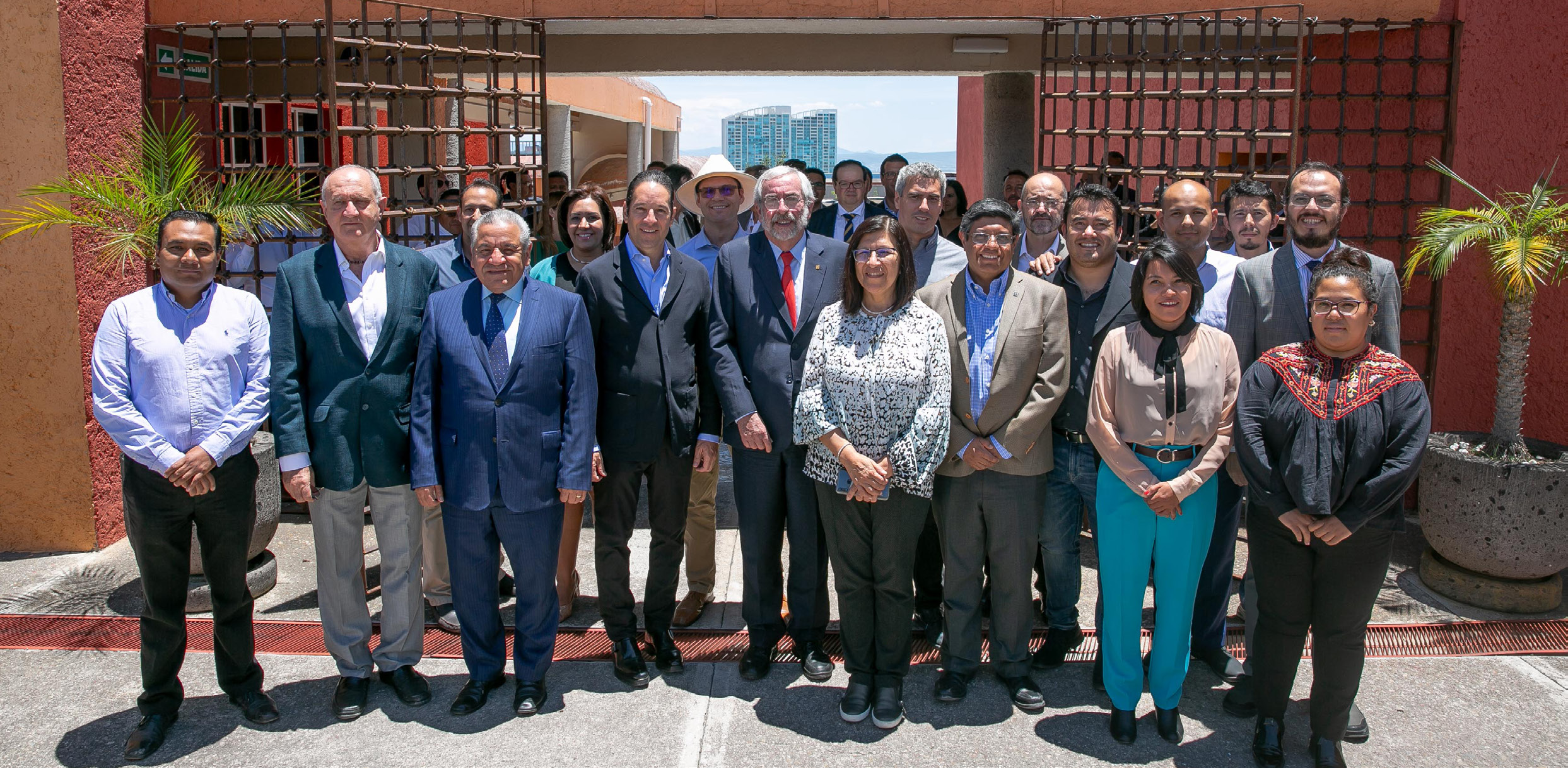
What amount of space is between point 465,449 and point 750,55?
542 centimetres

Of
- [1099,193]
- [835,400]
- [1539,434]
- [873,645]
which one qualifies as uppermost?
[1099,193]

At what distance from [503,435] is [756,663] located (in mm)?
1303

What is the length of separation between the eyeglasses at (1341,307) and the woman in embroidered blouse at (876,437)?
1.16m

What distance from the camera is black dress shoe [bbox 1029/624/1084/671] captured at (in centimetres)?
425

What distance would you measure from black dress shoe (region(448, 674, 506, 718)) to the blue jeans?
2.12m

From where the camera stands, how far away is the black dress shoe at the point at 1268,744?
354cm

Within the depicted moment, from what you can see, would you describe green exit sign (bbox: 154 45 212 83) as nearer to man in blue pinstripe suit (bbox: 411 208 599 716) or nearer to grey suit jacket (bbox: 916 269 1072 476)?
man in blue pinstripe suit (bbox: 411 208 599 716)

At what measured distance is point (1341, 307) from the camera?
333 cm

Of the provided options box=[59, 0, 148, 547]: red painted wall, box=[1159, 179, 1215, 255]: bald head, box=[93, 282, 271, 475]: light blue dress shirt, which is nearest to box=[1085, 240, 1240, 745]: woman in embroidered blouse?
box=[1159, 179, 1215, 255]: bald head

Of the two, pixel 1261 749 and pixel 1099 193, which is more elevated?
pixel 1099 193

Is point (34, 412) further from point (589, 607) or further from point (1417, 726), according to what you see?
point (1417, 726)

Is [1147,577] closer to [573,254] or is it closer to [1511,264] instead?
[1511,264]

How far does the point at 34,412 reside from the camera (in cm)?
557

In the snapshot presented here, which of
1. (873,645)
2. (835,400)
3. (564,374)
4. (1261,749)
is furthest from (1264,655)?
(564,374)
